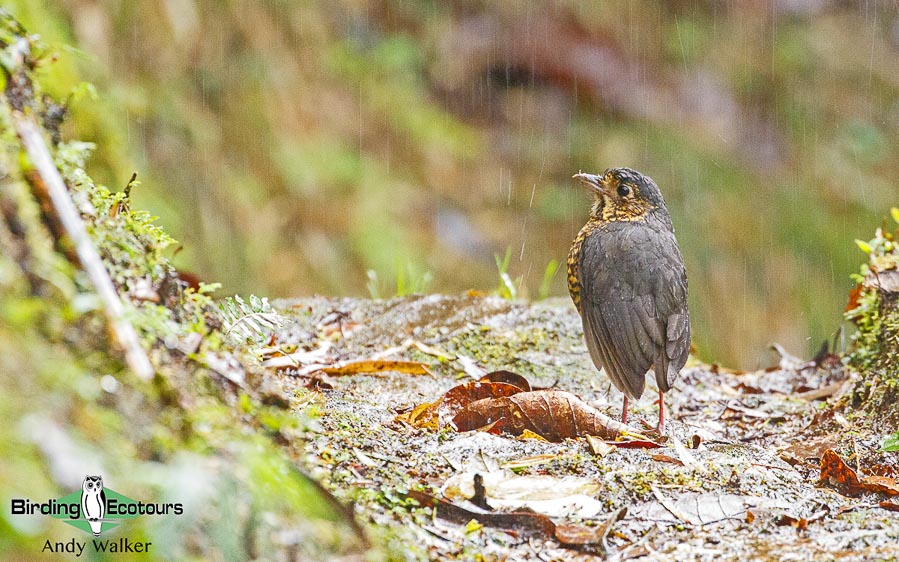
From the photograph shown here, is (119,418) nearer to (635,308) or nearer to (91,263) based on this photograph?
(91,263)

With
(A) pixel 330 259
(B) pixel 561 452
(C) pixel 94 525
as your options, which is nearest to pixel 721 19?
(A) pixel 330 259

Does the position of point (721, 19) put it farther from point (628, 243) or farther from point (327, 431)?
point (327, 431)

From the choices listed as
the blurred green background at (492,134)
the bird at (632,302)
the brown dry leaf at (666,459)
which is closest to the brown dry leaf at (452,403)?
the brown dry leaf at (666,459)

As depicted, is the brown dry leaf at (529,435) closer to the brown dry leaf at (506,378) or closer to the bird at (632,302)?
the brown dry leaf at (506,378)

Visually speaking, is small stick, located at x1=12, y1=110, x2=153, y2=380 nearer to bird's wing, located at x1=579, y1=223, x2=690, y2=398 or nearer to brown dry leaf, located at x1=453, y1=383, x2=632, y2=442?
brown dry leaf, located at x1=453, y1=383, x2=632, y2=442

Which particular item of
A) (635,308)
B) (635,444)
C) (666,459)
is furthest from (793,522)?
(635,308)

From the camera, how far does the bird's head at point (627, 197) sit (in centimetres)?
416

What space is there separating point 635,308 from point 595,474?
135cm

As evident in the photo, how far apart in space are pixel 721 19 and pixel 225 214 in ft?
21.7

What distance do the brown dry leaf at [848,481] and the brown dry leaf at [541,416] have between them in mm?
618

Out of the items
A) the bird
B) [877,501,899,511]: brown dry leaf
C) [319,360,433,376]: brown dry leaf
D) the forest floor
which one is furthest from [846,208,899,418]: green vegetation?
[319,360,433,376]: brown dry leaf

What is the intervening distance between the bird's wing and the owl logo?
8.10 feet

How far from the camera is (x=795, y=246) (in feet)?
28.0

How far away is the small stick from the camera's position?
149 cm
